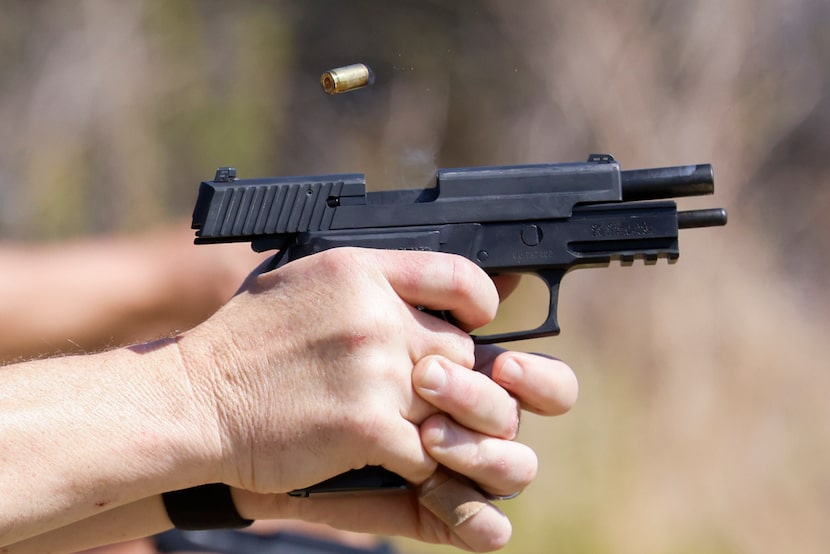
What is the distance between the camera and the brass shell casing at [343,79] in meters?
1.82

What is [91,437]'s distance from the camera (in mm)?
1274

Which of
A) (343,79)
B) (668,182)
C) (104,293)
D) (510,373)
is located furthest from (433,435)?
(104,293)

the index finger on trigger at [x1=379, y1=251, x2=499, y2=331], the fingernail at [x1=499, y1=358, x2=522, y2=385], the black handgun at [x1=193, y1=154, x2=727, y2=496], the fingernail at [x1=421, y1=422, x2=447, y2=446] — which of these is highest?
the black handgun at [x1=193, y1=154, x2=727, y2=496]

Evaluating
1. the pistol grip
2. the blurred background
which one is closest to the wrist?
the pistol grip

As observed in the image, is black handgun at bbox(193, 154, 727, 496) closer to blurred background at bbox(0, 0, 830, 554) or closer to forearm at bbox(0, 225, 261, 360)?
forearm at bbox(0, 225, 261, 360)

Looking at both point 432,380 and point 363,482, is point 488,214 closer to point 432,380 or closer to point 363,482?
point 432,380

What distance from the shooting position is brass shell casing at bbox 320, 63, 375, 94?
5.96 feet

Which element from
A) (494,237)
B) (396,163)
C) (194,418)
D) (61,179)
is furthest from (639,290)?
(61,179)

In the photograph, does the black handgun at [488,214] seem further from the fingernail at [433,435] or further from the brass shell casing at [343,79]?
the brass shell casing at [343,79]

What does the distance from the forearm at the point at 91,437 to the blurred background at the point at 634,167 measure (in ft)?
5.69

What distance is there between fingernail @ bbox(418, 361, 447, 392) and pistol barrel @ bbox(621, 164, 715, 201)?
541mm

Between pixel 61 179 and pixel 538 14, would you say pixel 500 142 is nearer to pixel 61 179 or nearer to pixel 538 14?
pixel 538 14

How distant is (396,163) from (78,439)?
1.09 metres

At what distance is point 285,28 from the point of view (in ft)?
15.7
